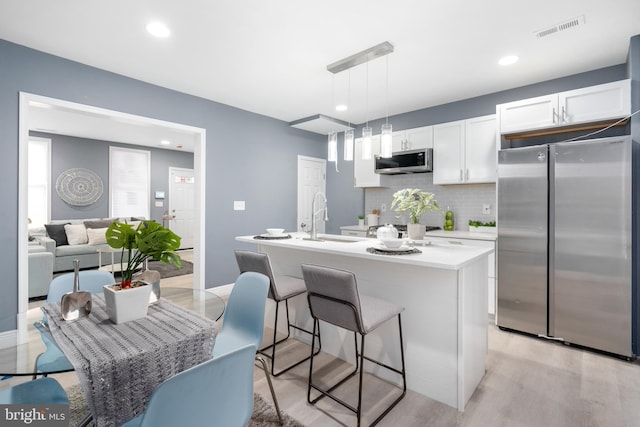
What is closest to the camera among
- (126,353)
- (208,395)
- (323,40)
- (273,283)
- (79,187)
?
(208,395)

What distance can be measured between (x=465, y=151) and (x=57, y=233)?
683 cm

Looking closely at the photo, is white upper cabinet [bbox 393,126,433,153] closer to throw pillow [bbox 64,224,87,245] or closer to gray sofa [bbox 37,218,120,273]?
gray sofa [bbox 37,218,120,273]

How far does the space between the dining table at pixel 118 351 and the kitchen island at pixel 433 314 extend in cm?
112

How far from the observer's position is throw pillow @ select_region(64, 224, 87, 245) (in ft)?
18.7

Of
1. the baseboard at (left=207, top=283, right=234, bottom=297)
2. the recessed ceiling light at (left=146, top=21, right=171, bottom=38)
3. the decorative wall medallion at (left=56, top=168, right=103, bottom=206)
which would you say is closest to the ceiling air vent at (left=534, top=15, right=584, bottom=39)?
the recessed ceiling light at (left=146, top=21, right=171, bottom=38)

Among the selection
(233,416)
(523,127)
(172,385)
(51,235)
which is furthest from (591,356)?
(51,235)

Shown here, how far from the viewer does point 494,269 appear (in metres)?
3.32

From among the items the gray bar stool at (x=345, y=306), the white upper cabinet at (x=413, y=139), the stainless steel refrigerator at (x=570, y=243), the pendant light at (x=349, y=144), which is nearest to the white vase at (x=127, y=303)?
the gray bar stool at (x=345, y=306)

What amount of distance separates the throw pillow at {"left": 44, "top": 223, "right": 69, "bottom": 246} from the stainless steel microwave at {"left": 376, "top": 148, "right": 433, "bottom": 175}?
5.70m

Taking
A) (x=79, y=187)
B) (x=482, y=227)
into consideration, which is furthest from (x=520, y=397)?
(x=79, y=187)

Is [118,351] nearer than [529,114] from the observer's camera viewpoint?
Yes

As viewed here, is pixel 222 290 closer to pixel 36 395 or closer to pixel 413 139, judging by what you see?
pixel 36 395

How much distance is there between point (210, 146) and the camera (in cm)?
420

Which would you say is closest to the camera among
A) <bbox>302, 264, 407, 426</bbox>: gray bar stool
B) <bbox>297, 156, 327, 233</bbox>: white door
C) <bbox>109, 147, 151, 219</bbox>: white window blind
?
<bbox>302, 264, 407, 426</bbox>: gray bar stool
